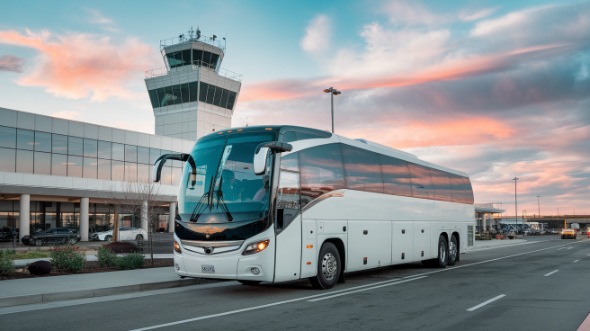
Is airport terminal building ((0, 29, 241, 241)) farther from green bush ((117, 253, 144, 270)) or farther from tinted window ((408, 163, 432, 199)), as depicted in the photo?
tinted window ((408, 163, 432, 199))

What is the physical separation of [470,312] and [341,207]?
5.01m

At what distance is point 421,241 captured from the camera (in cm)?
1928

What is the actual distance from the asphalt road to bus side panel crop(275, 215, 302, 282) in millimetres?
538

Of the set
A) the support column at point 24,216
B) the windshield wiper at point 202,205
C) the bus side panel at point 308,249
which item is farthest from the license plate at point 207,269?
the support column at point 24,216

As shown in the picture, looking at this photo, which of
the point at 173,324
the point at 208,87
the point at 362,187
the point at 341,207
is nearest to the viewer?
the point at 173,324

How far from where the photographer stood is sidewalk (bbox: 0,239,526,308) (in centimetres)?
1191

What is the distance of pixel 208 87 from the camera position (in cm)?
6656

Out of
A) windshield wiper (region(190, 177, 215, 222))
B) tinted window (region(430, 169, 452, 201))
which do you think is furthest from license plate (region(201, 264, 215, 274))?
tinted window (region(430, 169, 452, 201))

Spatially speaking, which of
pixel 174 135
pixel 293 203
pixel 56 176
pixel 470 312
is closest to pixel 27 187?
pixel 56 176

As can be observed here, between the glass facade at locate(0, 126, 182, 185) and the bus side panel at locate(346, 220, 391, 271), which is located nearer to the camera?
the bus side panel at locate(346, 220, 391, 271)

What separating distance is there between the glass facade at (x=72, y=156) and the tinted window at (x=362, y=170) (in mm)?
38954

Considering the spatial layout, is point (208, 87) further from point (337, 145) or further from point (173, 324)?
point (173, 324)

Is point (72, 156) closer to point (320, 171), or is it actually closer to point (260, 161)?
point (320, 171)

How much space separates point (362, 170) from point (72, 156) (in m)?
42.1
